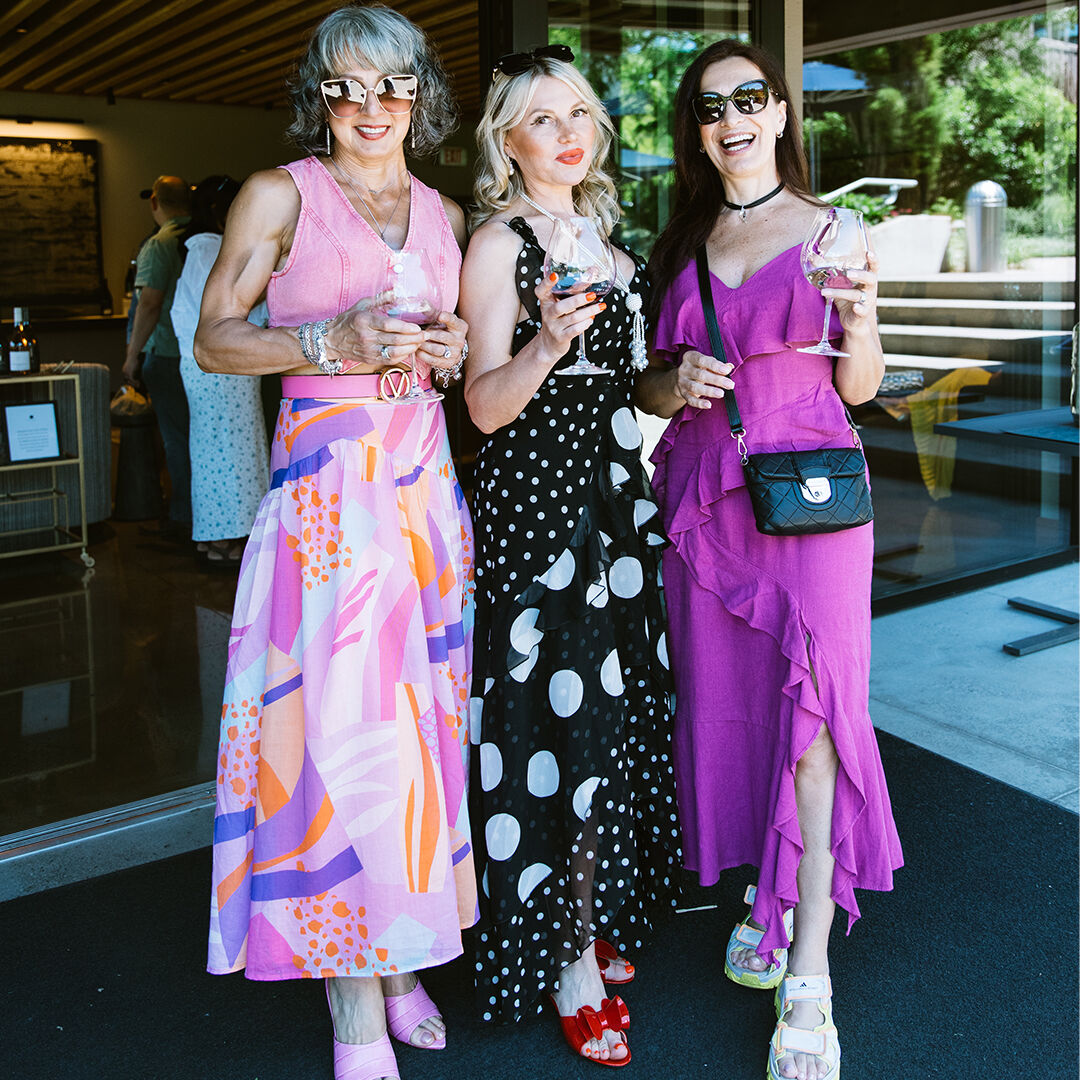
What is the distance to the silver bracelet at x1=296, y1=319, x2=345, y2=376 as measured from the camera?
1932 millimetres

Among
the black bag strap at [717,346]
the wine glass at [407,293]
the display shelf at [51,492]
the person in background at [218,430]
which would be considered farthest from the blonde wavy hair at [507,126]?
the display shelf at [51,492]

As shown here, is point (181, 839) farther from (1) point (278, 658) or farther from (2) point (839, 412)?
(2) point (839, 412)

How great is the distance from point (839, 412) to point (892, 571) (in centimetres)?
311

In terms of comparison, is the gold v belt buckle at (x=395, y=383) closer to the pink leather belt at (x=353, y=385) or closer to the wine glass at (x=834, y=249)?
the pink leather belt at (x=353, y=385)

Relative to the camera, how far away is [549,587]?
2158mm

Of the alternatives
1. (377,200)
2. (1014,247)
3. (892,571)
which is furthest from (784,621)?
(1014,247)

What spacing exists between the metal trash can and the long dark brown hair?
3.52 meters

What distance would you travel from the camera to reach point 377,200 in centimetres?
215

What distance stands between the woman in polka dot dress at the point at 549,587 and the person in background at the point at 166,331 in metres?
4.61

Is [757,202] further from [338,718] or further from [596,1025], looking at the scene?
[596,1025]

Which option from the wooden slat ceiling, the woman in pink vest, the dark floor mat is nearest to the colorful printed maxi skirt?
the woman in pink vest

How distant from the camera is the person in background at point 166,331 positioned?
6336 millimetres

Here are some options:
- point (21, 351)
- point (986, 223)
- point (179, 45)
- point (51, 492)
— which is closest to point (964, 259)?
point (986, 223)

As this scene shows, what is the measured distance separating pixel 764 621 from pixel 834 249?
73cm
